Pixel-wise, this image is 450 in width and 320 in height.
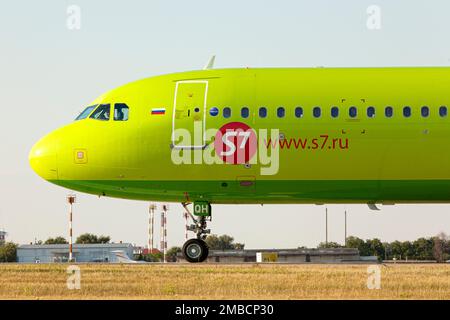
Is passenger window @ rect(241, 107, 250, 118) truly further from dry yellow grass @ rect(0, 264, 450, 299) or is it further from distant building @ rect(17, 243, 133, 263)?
distant building @ rect(17, 243, 133, 263)

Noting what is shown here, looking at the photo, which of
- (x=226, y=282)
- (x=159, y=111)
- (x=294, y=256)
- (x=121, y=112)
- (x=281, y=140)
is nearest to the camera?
(x=226, y=282)

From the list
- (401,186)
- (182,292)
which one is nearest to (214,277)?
(182,292)

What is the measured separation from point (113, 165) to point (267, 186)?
582 cm

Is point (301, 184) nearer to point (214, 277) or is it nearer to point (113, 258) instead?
point (214, 277)

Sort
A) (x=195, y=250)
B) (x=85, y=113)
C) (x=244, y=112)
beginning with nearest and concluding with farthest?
(x=244, y=112) → (x=195, y=250) → (x=85, y=113)

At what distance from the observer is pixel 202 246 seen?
125 ft

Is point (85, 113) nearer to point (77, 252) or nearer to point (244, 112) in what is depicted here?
point (244, 112)

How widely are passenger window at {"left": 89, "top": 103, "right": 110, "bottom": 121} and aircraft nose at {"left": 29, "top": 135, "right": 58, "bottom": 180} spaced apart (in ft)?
6.07

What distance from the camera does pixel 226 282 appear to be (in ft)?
97.3

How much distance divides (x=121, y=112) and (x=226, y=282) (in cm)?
1108

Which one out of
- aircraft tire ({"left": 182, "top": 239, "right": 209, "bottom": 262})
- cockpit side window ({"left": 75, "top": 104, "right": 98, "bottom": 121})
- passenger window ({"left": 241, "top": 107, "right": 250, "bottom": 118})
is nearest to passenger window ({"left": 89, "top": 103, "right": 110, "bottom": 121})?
cockpit side window ({"left": 75, "top": 104, "right": 98, "bottom": 121})

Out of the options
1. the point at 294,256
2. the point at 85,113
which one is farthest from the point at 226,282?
the point at 294,256

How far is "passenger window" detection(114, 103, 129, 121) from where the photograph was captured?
126 ft
